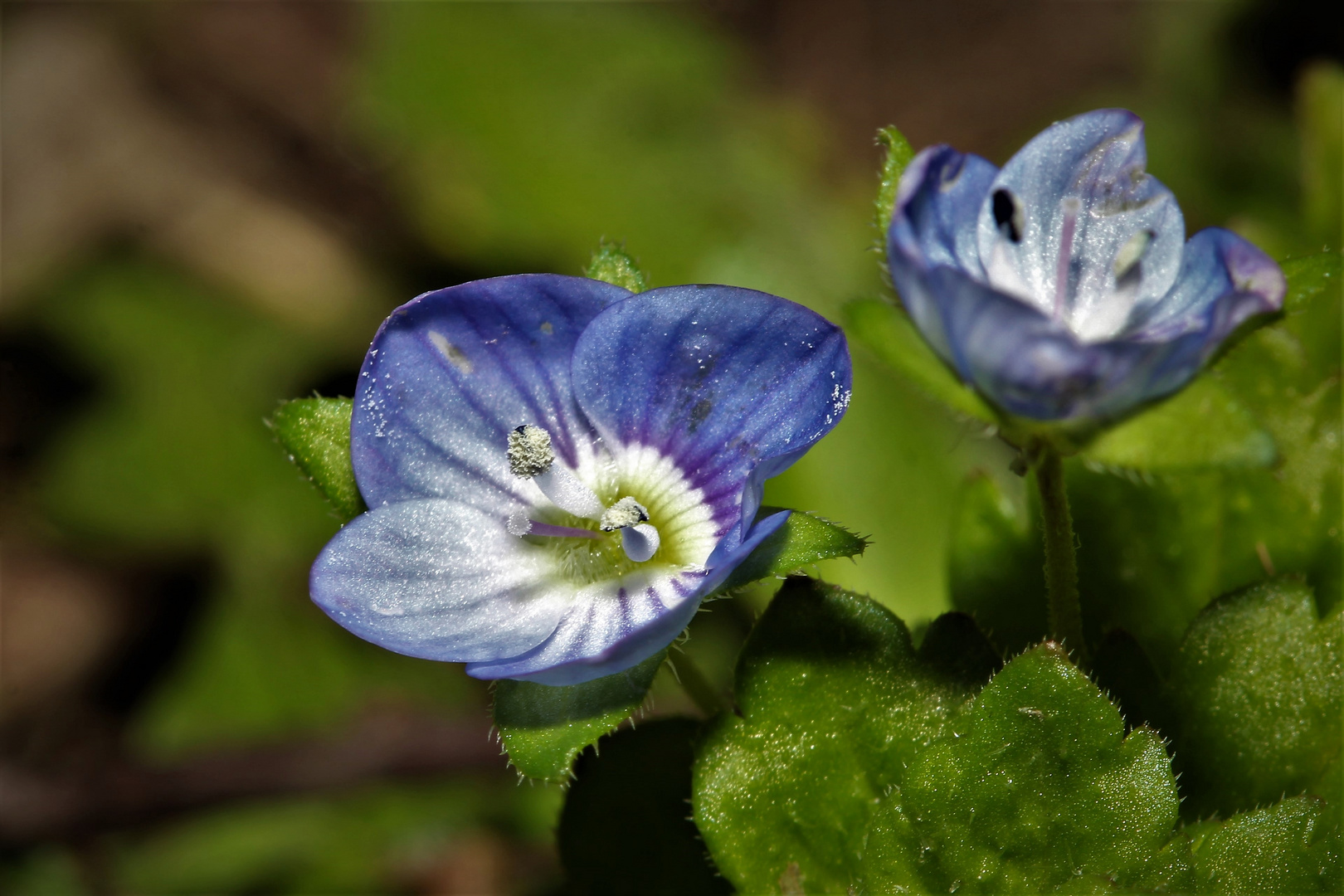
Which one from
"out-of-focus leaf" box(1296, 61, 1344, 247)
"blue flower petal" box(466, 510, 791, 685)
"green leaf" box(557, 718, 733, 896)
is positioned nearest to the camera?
"blue flower petal" box(466, 510, 791, 685)

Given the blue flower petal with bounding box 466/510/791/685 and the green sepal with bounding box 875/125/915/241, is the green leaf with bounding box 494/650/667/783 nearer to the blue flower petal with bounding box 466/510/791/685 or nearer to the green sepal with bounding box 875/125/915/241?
the blue flower petal with bounding box 466/510/791/685

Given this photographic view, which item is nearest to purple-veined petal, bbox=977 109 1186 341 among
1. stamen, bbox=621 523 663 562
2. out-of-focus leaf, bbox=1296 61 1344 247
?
stamen, bbox=621 523 663 562

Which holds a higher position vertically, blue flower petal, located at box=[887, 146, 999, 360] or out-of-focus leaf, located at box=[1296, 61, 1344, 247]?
blue flower petal, located at box=[887, 146, 999, 360]

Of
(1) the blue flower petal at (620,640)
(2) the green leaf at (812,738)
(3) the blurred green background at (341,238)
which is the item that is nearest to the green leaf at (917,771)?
(2) the green leaf at (812,738)

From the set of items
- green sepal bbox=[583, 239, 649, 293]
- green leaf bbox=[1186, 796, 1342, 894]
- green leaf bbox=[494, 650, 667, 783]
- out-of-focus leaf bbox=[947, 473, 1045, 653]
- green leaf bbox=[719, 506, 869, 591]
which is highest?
green sepal bbox=[583, 239, 649, 293]

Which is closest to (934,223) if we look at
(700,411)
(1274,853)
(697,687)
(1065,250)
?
(1065,250)

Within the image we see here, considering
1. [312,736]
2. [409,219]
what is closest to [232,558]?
[312,736]

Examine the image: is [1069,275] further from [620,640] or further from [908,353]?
[620,640]
